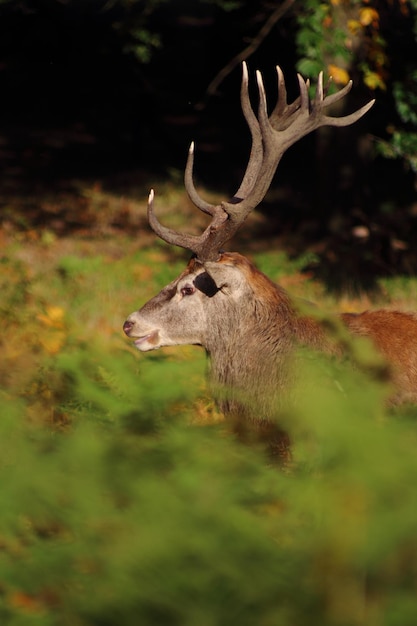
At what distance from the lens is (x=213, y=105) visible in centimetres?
2347

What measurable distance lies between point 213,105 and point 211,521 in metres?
22.3

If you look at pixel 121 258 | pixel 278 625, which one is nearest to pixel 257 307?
pixel 278 625

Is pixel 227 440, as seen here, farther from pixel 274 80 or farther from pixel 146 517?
pixel 274 80

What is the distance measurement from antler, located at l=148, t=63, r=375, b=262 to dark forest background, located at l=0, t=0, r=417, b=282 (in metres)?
3.88

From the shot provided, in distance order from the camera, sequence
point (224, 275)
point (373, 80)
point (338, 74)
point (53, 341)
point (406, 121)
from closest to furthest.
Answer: point (53, 341) → point (224, 275) → point (338, 74) → point (373, 80) → point (406, 121)

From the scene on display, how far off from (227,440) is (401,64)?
436 inches

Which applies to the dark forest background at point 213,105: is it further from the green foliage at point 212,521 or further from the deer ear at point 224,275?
the green foliage at point 212,521

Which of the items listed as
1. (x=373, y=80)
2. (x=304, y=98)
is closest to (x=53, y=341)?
(x=304, y=98)

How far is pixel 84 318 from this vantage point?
9453mm

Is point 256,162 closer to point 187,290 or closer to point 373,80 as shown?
point 187,290

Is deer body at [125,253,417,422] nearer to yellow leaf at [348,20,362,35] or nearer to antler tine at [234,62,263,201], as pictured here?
antler tine at [234,62,263,201]

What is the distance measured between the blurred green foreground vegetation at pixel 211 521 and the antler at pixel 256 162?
3.70 meters

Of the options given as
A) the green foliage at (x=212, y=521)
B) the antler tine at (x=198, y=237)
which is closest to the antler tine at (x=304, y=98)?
the antler tine at (x=198, y=237)

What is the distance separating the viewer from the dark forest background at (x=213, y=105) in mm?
12008
